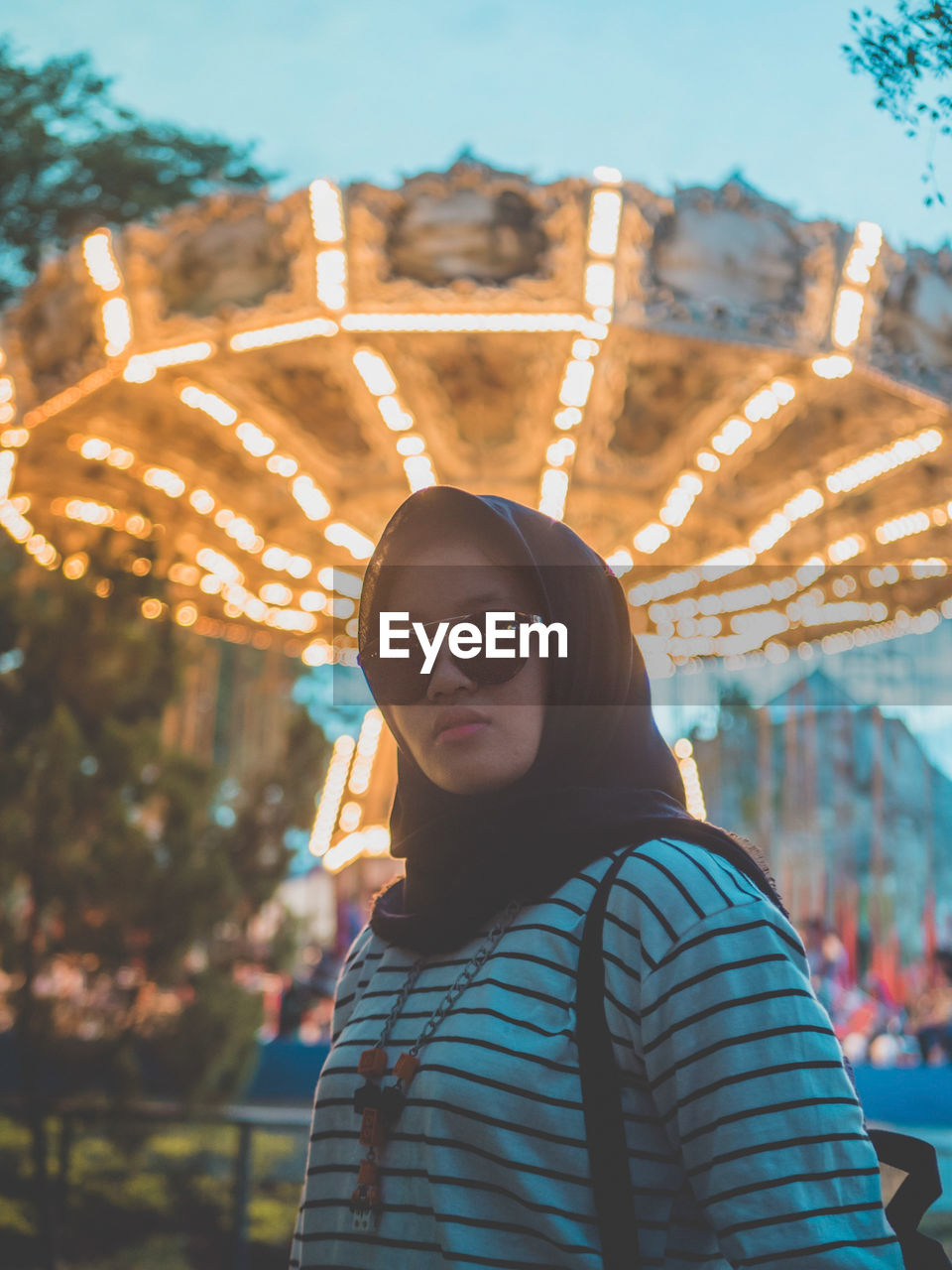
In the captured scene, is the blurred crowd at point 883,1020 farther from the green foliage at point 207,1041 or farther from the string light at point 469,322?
the string light at point 469,322

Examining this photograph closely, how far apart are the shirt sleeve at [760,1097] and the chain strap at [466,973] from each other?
0.19 metres

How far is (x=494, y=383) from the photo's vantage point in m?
7.59

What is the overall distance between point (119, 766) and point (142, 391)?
2.94 metres

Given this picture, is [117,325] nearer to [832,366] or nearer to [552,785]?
[832,366]

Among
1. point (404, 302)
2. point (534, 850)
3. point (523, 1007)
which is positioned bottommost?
point (523, 1007)

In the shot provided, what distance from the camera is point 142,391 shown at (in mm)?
7477

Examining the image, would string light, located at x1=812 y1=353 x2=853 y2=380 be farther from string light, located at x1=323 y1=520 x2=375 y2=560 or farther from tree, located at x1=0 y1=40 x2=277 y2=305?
tree, located at x1=0 y1=40 x2=277 y2=305

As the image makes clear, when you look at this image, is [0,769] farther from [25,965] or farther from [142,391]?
[142,391]

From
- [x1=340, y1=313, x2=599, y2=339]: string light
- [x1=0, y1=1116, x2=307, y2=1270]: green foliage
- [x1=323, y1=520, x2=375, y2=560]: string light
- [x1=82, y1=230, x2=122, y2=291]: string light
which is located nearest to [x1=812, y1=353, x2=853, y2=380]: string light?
[x1=340, y1=313, x2=599, y2=339]: string light

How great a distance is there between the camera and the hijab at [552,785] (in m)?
1.22

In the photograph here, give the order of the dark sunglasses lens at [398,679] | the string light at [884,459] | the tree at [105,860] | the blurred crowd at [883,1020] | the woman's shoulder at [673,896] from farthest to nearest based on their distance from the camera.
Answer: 1. the blurred crowd at [883,1020]
2. the string light at [884,459]
3. the tree at [105,860]
4. the dark sunglasses lens at [398,679]
5. the woman's shoulder at [673,896]

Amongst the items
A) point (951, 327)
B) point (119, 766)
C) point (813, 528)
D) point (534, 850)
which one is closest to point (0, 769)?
point (119, 766)

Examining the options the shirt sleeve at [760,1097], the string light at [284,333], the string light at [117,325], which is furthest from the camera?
the string light at [117,325]

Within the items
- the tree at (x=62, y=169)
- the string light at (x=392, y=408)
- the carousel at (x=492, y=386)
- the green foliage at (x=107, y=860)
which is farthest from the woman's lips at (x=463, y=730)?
the tree at (x=62, y=169)
